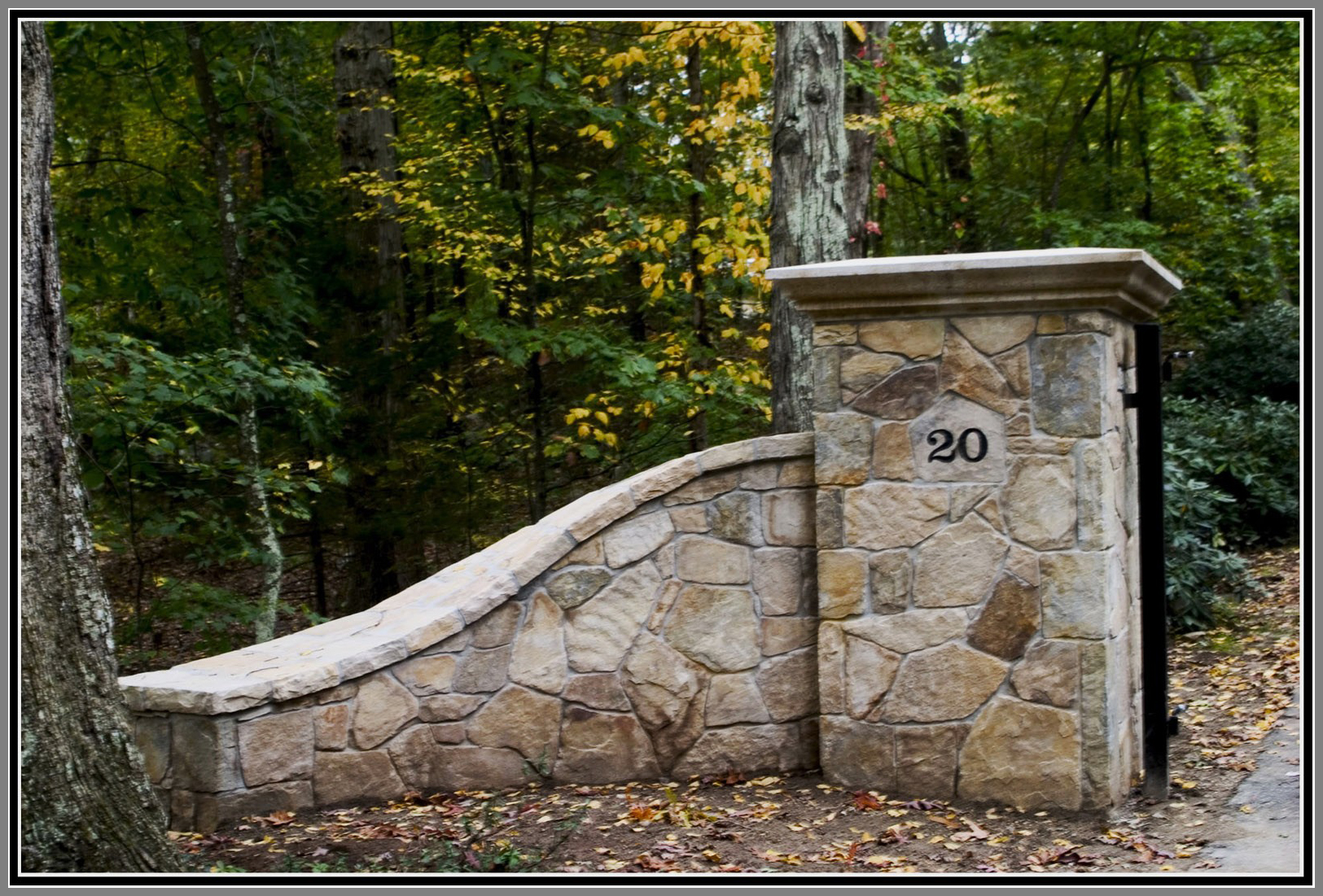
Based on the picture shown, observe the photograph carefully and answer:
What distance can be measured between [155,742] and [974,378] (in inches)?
131

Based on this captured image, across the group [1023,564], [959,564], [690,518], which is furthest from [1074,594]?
[690,518]

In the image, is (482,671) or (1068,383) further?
(482,671)

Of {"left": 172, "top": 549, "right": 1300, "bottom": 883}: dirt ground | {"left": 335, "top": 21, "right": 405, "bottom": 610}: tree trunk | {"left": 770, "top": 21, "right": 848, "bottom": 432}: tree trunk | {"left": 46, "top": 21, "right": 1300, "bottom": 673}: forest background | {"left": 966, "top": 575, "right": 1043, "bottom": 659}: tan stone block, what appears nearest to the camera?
{"left": 172, "top": 549, "right": 1300, "bottom": 883}: dirt ground

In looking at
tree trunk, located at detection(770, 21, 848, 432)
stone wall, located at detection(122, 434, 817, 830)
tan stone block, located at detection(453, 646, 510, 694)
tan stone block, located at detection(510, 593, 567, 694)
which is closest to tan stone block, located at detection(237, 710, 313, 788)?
stone wall, located at detection(122, 434, 817, 830)

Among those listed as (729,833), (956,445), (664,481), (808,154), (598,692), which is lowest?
(729,833)

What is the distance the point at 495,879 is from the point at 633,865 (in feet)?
1.77

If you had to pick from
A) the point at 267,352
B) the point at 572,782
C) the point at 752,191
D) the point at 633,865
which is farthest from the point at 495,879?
the point at 752,191

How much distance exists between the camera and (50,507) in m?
3.37

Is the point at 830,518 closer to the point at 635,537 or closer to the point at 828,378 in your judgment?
the point at 828,378

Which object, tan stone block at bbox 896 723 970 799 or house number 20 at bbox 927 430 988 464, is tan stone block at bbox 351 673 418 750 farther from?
house number 20 at bbox 927 430 988 464

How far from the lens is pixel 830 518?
4.64 m

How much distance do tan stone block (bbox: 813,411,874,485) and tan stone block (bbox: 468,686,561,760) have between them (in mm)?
1436

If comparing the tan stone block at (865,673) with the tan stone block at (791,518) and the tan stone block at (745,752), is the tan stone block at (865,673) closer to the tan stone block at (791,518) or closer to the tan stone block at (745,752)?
the tan stone block at (745,752)

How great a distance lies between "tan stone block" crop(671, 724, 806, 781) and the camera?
15.8 feet
